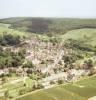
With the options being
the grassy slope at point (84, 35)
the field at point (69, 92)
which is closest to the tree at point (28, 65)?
the field at point (69, 92)

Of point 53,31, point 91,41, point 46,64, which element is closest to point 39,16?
point 53,31

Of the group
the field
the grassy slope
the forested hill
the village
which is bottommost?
the field

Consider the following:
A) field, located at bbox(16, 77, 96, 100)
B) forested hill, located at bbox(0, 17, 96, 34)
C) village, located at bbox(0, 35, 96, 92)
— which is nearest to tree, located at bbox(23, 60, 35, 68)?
village, located at bbox(0, 35, 96, 92)

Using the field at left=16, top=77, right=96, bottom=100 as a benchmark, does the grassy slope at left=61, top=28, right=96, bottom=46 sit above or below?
above

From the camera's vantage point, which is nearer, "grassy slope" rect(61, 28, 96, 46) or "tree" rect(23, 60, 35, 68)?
"tree" rect(23, 60, 35, 68)

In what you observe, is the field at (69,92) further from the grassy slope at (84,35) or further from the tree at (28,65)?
the grassy slope at (84,35)

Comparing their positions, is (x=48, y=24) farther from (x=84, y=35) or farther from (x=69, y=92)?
(x=69, y=92)

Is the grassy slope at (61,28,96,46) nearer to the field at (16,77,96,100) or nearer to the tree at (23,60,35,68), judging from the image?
the tree at (23,60,35,68)

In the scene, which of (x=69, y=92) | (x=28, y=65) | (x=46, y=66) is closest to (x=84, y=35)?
(x=46, y=66)
